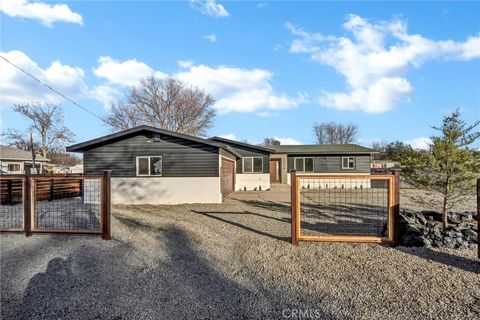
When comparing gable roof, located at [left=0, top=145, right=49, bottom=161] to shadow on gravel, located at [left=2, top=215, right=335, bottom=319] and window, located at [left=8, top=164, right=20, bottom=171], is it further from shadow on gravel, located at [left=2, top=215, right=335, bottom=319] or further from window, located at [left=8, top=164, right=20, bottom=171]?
shadow on gravel, located at [left=2, top=215, right=335, bottom=319]

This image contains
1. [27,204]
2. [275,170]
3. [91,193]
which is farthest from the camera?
[275,170]

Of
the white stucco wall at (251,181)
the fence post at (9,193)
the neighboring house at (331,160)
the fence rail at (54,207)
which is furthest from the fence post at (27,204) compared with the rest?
the neighboring house at (331,160)

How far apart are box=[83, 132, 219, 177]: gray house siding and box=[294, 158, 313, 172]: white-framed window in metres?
11.1

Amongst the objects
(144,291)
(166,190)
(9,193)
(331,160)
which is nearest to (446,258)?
(144,291)

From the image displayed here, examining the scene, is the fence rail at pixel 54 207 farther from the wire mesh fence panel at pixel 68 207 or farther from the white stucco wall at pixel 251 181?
the white stucco wall at pixel 251 181

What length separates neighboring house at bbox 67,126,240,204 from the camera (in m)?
A: 11.9

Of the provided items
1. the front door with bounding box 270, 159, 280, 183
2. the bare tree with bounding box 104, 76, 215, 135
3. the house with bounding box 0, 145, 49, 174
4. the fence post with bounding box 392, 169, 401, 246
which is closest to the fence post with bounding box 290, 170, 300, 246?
the fence post with bounding box 392, 169, 401, 246

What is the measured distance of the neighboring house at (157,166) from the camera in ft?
39.1

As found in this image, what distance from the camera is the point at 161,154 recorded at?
12023mm

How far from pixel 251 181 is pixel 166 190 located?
322 inches

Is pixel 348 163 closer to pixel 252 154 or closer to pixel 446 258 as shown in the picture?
pixel 252 154

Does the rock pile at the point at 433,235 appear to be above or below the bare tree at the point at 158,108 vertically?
below

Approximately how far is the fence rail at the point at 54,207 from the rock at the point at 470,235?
660 centimetres

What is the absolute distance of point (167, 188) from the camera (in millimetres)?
12023
